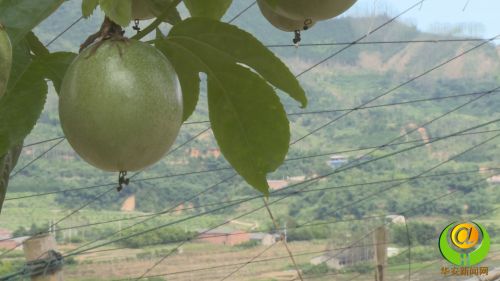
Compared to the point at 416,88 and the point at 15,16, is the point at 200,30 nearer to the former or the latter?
the point at 15,16

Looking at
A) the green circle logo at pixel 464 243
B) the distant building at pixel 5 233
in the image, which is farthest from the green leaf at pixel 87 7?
the distant building at pixel 5 233

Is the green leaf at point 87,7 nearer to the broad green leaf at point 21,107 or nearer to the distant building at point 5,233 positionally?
the broad green leaf at point 21,107

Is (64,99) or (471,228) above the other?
(471,228)

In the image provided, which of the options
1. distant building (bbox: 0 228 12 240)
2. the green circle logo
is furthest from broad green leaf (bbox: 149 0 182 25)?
distant building (bbox: 0 228 12 240)

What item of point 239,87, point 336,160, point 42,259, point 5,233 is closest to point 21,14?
point 239,87

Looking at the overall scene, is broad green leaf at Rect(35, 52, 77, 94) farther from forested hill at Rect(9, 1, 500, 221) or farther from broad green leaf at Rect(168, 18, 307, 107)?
forested hill at Rect(9, 1, 500, 221)

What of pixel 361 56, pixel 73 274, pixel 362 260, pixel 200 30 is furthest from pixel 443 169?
pixel 200 30

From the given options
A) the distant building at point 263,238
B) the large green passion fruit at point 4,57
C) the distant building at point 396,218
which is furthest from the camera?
the distant building at point 263,238
